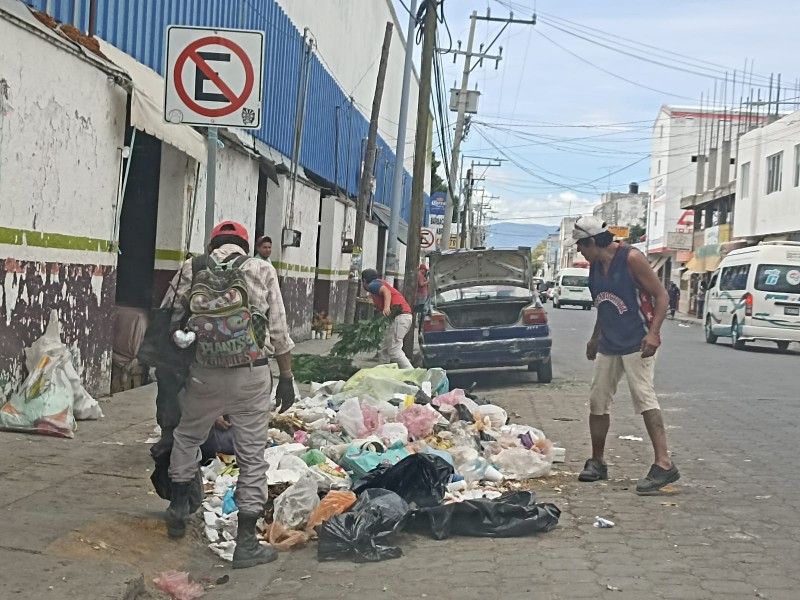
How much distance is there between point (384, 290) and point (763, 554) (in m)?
8.98

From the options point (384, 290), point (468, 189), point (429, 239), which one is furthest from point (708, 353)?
point (468, 189)

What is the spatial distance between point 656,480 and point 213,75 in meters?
4.01

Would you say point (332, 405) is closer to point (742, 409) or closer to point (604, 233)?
point (604, 233)

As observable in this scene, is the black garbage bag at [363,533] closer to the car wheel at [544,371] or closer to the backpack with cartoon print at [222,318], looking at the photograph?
the backpack with cartoon print at [222,318]

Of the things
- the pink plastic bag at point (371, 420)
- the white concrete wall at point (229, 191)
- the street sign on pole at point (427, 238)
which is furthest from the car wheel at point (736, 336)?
the pink plastic bag at point (371, 420)

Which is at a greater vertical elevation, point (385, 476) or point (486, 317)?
point (486, 317)

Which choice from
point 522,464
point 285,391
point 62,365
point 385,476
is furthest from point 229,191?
point 285,391

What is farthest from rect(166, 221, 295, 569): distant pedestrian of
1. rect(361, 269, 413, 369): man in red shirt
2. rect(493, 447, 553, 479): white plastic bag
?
rect(361, 269, 413, 369): man in red shirt

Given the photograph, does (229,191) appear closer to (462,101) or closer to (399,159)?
(399,159)

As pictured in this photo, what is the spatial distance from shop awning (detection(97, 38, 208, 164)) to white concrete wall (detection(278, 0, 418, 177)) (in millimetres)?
10071

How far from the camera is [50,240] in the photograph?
8.86 meters

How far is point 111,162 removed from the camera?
33.4ft

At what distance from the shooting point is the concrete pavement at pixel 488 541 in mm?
4836

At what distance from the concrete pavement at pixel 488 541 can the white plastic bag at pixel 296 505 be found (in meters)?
0.26
